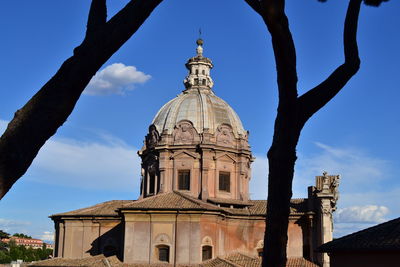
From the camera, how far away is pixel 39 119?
7109 mm

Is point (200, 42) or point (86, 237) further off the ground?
point (200, 42)

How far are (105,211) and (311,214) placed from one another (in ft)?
44.9

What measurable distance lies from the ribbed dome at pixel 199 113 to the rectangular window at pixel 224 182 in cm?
306

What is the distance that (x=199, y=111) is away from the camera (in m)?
39.4

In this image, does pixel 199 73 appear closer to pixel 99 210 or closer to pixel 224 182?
pixel 224 182

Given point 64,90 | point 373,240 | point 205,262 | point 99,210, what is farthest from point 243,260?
point 64,90

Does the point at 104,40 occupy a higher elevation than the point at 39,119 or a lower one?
higher

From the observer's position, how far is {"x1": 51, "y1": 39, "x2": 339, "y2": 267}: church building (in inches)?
1273

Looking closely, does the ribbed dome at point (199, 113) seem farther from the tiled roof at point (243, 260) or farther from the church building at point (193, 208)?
the tiled roof at point (243, 260)

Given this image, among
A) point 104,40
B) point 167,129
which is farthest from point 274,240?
point 167,129

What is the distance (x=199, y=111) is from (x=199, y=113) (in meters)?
0.16

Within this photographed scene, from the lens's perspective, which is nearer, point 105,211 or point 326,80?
point 326,80

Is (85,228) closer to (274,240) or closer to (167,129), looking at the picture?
(167,129)

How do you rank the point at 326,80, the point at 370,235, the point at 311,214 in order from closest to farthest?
1. the point at 326,80
2. the point at 370,235
3. the point at 311,214
